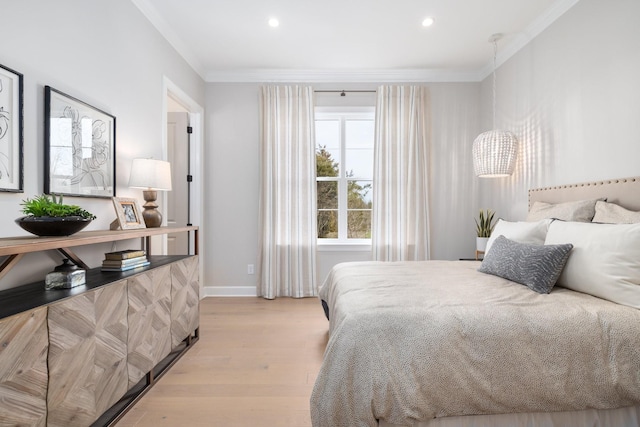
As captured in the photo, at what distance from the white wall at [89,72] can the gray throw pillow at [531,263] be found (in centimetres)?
Result: 263

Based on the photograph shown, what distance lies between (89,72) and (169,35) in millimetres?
1328

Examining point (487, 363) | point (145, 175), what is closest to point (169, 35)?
point (145, 175)

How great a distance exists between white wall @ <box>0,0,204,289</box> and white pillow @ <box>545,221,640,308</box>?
284cm

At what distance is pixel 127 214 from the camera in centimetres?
236

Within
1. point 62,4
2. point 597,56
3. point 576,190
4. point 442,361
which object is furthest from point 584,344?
point 62,4

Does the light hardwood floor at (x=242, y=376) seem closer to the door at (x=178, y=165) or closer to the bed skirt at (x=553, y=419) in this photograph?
the bed skirt at (x=553, y=419)

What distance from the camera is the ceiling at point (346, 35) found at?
283cm

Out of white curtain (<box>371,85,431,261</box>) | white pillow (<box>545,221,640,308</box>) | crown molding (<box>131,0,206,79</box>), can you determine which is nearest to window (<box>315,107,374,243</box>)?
white curtain (<box>371,85,431,261</box>)

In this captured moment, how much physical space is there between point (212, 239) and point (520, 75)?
152 inches

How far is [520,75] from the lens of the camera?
336 cm

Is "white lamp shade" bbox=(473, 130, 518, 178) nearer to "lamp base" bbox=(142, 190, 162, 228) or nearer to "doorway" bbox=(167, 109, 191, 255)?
"lamp base" bbox=(142, 190, 162, 228)

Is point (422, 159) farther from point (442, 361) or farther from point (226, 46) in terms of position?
point (442, 361)

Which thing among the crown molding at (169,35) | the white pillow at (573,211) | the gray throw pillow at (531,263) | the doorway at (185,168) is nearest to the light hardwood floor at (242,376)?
the doorway at (185,168)

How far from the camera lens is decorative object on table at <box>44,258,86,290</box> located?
154cm
